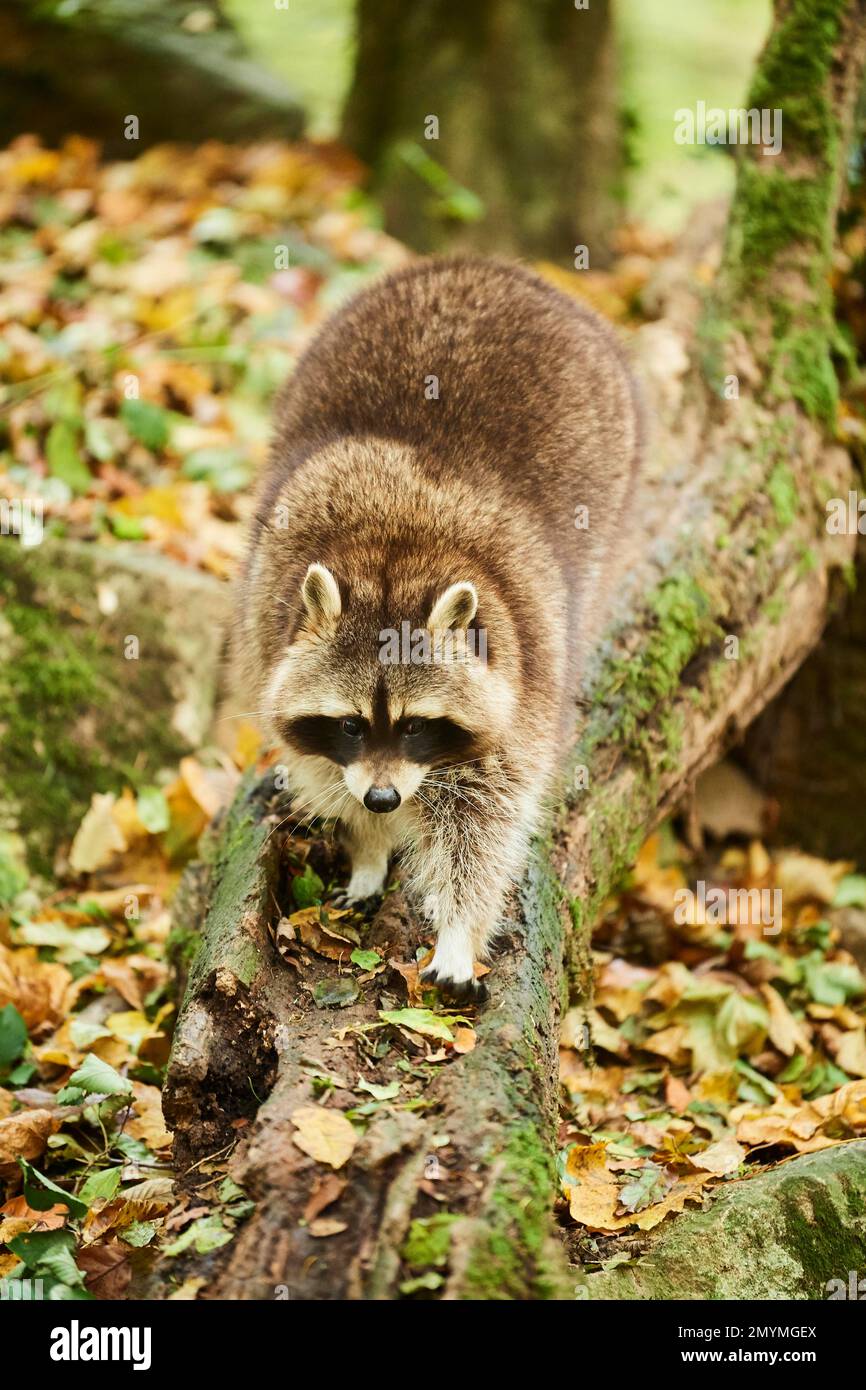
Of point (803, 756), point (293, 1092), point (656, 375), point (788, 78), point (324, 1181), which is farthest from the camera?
point (803, 756)

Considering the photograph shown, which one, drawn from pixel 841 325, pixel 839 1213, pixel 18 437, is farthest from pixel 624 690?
pixel 18 437

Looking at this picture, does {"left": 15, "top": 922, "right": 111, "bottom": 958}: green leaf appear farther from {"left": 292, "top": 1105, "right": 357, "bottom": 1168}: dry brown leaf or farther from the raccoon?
{"left": 292, "top": 1105, "right": 357, "bottom": 1168}: dry brown leaf

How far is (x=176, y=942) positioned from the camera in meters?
4.85

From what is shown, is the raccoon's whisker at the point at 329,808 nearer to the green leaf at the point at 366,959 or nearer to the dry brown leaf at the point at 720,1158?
the green leaf at the point at 366,959

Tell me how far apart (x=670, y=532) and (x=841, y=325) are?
2.32 meters

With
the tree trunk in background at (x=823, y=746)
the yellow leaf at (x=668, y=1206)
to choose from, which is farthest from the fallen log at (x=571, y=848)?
the tree trunk in background at (x=823, y=746)

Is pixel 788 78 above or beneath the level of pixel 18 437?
above

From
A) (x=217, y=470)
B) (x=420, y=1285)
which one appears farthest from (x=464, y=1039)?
(x=217, y=470)

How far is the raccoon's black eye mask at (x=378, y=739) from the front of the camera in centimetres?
414

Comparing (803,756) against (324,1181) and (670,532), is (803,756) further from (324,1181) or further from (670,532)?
(324,1181)

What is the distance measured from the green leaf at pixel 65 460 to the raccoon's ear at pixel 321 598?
118 inches

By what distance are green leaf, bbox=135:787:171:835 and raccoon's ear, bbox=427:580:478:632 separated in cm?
219

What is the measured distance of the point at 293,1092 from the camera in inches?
126

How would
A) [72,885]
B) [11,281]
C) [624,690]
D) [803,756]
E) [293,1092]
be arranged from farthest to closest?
[11,281], [803,756], [72,885], [624,690], [293,1092]
